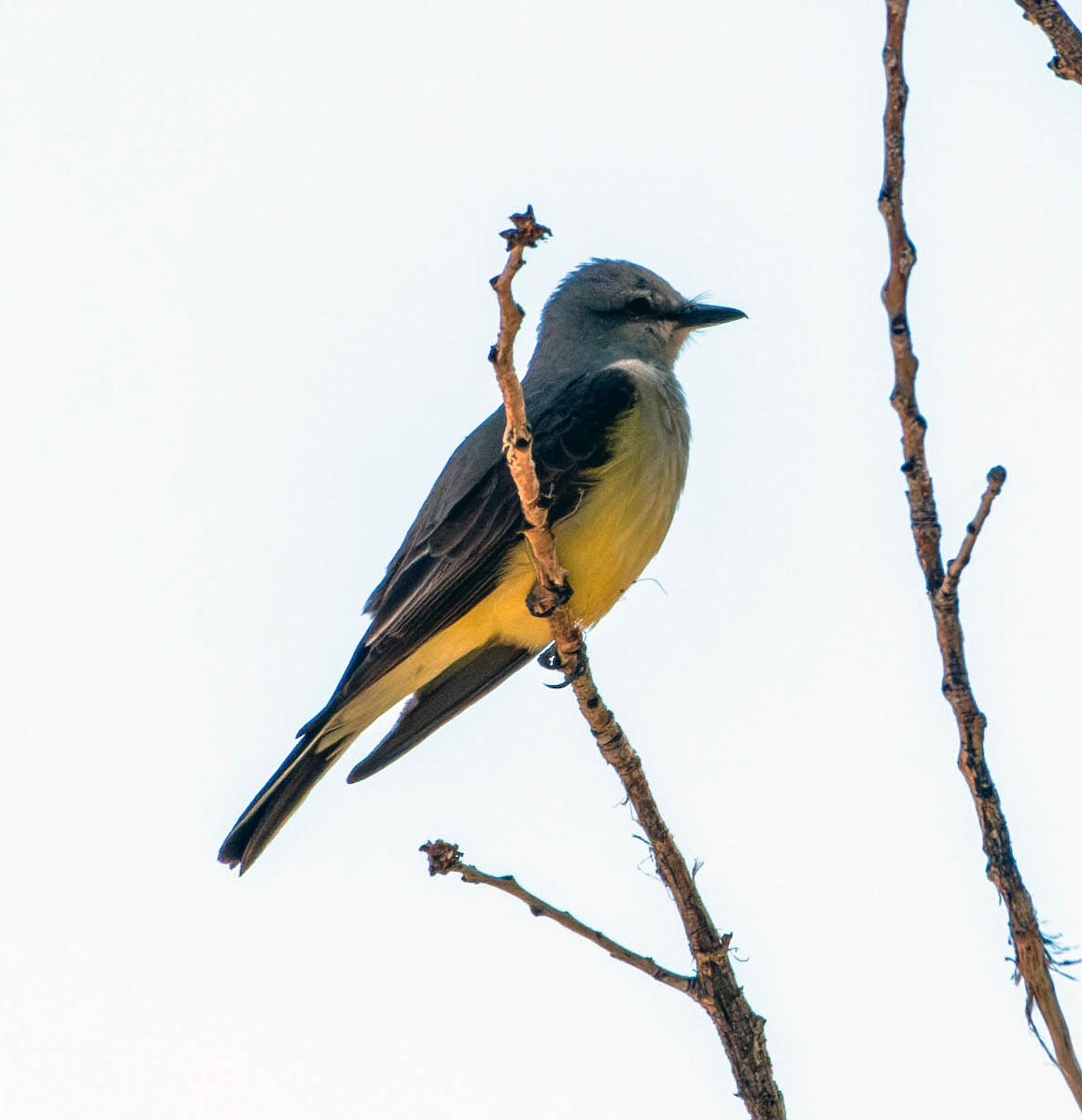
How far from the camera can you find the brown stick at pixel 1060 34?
279cm

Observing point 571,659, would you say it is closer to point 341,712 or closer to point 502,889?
point 502,889

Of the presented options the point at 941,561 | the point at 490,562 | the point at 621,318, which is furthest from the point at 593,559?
the point at 941,561

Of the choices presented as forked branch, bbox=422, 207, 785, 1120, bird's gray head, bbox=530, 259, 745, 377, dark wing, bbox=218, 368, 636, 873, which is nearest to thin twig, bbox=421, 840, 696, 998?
forked branch, bbox=422, 207, 785, 1120

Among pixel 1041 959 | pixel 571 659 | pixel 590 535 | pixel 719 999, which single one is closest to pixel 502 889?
pixel 719 999

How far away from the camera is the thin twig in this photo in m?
3.61

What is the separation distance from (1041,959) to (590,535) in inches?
138

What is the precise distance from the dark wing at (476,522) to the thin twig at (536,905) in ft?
7.36

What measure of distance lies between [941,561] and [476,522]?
11.5 ft

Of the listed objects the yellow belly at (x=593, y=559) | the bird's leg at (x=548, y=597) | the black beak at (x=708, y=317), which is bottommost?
the bird's leg at (x=548, y=597)

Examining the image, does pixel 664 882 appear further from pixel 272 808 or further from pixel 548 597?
pixel 272 808

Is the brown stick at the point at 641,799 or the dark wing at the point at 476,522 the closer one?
the brown stick at the point at 641,799

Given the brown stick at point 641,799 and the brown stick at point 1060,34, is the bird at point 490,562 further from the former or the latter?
the brown stick at point 1060,34

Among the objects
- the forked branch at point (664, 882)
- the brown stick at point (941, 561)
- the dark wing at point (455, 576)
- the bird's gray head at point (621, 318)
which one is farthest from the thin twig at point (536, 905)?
the bird's gray head at point (621, 318)

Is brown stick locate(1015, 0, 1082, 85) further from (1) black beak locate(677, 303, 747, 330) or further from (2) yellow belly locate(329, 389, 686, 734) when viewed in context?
(1) black beak locate(677, 303, 747, 330)
